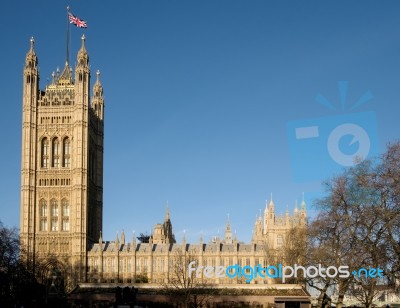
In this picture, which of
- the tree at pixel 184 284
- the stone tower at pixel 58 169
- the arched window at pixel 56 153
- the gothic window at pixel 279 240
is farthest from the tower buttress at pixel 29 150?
the gothic window at pixel 279 240

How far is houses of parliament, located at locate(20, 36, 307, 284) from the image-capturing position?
11912 centimetres

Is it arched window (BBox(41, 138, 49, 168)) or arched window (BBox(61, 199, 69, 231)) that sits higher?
arched window (BBox(41, 138, 49, 168))

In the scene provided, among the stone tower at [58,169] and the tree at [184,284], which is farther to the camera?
the stone tower at [58,169]

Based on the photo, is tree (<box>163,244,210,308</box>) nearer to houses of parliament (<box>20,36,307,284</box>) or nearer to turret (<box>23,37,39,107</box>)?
houses of parliament (<box>20,36,307,284</box>)

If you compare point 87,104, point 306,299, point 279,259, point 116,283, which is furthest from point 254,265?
point 87,104

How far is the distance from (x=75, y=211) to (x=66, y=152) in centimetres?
1014

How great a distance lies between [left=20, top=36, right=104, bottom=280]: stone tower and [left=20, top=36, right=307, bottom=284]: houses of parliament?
15 centimetres

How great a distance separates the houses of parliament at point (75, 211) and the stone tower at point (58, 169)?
0.15 meters

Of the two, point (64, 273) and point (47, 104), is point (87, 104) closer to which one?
point (47, 104)

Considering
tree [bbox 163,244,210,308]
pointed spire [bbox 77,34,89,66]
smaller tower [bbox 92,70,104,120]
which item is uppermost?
pointed spire [bbox 77,34,89,66]

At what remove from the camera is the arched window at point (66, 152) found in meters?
124

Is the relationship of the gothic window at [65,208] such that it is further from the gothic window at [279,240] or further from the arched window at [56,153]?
the gothic window at [279,240]

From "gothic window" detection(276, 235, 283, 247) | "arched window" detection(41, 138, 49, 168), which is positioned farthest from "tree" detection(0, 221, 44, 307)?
"gothic window" detection(276, 235, 283, 247)

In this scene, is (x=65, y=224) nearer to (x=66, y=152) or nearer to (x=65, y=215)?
(x=65, y=215)
